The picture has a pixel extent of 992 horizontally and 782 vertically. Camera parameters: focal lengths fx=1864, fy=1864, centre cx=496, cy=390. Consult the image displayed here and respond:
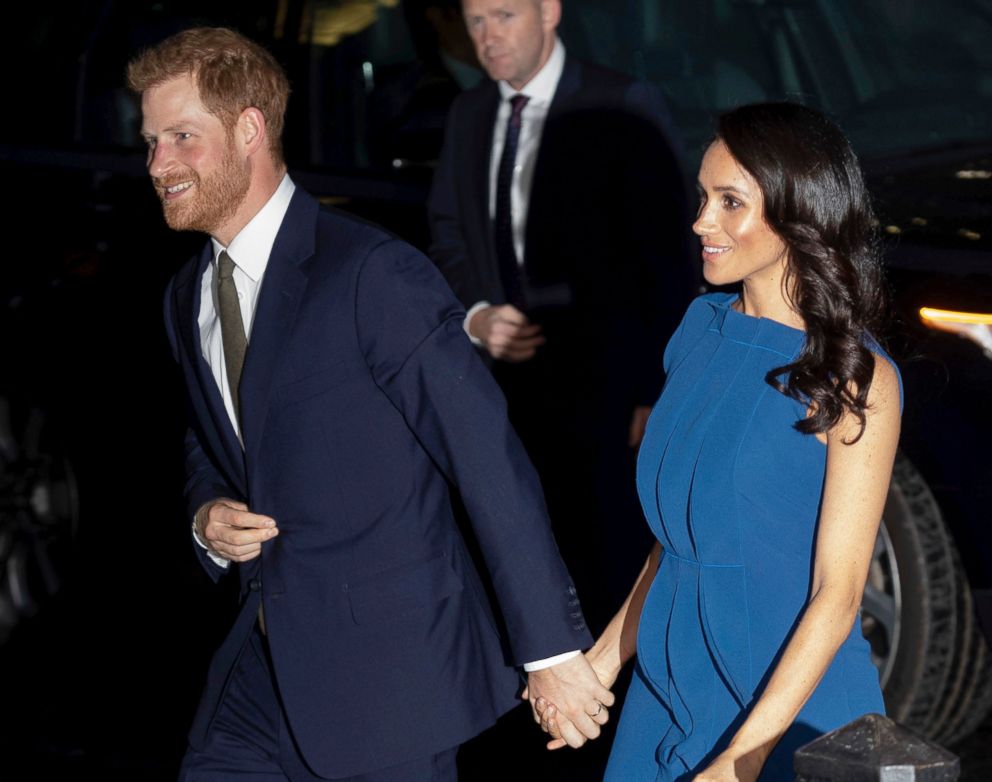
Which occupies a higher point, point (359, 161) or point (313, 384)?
point (359, 161)

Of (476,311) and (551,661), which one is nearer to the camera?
(551,661)

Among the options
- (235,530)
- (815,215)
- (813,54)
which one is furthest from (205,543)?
(813,54)

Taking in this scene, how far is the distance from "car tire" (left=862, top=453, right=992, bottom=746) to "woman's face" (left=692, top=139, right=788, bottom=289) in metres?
1.67

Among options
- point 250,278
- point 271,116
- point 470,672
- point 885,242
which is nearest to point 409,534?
point 470,672

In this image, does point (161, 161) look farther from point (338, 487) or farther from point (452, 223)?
point (452, 223)

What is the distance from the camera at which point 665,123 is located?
4863 millimetres

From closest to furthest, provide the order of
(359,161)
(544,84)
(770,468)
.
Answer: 1. (770,468)
2. (544,84)
3. (359,161)

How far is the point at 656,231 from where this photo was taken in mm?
4672

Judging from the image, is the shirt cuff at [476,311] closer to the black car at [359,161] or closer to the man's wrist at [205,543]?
the black car at [359,161]

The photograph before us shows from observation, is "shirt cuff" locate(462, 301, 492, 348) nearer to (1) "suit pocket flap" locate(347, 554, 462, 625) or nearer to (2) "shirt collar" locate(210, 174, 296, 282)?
(2) "shirt collar" locate(210, 174, 296, 282)

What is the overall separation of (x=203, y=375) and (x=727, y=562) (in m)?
1.08

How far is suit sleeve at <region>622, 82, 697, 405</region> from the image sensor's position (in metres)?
4.67

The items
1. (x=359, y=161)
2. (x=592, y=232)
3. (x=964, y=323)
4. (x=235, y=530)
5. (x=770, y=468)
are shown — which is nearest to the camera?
(x=770, y=468)

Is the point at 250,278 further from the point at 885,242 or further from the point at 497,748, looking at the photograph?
the point at 497,748
